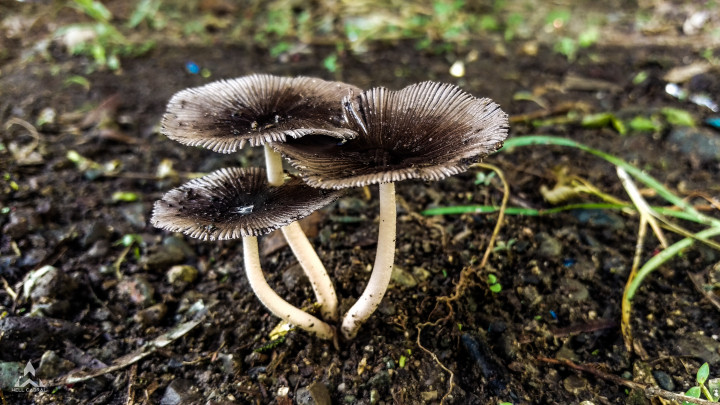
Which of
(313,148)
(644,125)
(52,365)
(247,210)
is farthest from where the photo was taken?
(644,125)

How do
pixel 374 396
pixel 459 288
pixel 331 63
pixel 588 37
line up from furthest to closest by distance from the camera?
pixel 588 37 < pixel 331 63 < pixel 459 288 < pixel 374 396

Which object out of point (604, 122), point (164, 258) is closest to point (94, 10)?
point (164, 258)

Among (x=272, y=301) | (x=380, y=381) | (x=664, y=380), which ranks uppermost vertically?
(x=272, y=301)

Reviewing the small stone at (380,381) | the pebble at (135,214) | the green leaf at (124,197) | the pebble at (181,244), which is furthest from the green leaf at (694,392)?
the green leaf at (124,197)

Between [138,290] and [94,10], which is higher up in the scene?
[94,10]

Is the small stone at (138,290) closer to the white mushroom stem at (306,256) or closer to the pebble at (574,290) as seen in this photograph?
the white mushroom stem at (306,256)

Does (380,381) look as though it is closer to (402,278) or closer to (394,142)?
(402,278)
